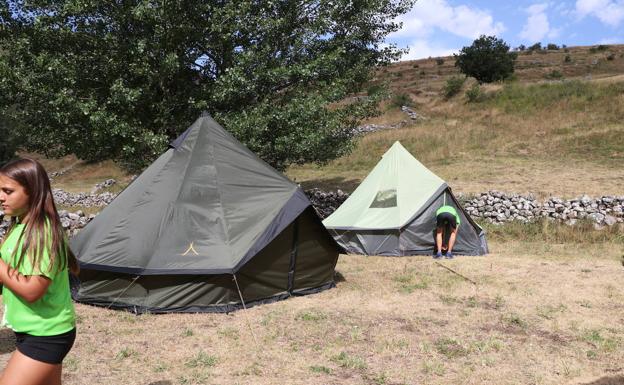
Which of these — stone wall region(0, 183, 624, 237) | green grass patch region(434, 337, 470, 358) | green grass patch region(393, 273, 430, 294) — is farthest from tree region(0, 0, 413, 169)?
green grass patch region(434, 337, 470, 358)

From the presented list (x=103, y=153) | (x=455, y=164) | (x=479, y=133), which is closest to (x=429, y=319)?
(x=103, y=153)

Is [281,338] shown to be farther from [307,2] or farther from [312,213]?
[307,2]

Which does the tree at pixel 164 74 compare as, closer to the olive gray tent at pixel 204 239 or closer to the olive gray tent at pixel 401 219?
the olive gray tent at pixel 401 219

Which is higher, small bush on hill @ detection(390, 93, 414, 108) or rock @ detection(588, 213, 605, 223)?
small bush on hill @ detection(390, 93, 414, 108)

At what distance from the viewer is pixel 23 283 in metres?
2.88

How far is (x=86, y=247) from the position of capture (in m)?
8.05

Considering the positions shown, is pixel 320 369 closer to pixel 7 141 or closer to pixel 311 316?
pixel 311 316

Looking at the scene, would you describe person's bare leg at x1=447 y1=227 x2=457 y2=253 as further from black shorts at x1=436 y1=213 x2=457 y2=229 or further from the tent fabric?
the tent fabric

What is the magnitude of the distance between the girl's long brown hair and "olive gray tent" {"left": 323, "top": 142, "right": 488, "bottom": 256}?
30.8 feet

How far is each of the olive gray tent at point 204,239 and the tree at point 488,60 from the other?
4484 centimetres

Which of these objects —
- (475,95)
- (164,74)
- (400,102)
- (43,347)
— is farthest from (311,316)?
(400,102)

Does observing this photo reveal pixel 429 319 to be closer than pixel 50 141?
Yes

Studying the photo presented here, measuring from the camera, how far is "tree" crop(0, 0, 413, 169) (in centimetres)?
1327

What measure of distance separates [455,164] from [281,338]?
1814cm
